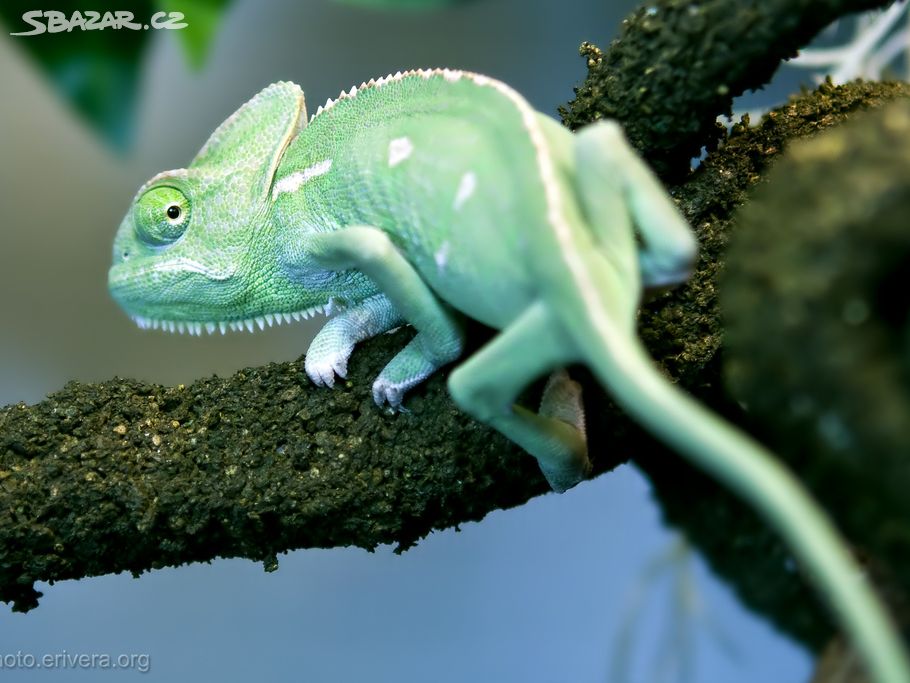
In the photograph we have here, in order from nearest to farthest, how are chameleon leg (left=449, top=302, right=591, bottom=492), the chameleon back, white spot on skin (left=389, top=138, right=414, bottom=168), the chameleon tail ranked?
the chameleon tail < chameleon leg (left=449, top=302, right=591, bottom=492) < the chameleon back < white spot on skin (left=389, top=138, right=414, bottom=168)

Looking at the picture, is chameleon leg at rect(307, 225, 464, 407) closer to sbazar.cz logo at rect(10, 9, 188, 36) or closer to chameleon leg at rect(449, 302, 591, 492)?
chameleon leg at rect(449, 302, 591, 492)

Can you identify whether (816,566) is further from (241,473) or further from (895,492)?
(241,473)

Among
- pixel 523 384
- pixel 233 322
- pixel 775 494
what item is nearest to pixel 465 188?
pixel 523 384

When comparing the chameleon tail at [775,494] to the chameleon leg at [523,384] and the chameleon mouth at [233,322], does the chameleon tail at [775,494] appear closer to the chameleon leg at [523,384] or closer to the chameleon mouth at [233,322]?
the chameleon leg at [523,384]

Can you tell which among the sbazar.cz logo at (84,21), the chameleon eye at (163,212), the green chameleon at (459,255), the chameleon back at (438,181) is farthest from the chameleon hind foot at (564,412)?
the sbazar.cz logo at (84,21)

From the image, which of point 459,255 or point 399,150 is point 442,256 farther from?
point 399,150

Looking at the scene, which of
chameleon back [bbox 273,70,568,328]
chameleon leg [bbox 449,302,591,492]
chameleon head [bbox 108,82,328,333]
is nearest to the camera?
chameleon leg [bbox 449,302,591,492]

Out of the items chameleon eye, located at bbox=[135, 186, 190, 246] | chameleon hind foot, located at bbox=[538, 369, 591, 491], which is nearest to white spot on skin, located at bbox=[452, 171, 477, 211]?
chameleon hind foot, located at bbox=[538, 369, 591, 491]

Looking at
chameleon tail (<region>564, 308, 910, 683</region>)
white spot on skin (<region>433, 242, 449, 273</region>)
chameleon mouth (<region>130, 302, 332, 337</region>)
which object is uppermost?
chameleon mouth (<region>130, 302, 332, 337</region>)
